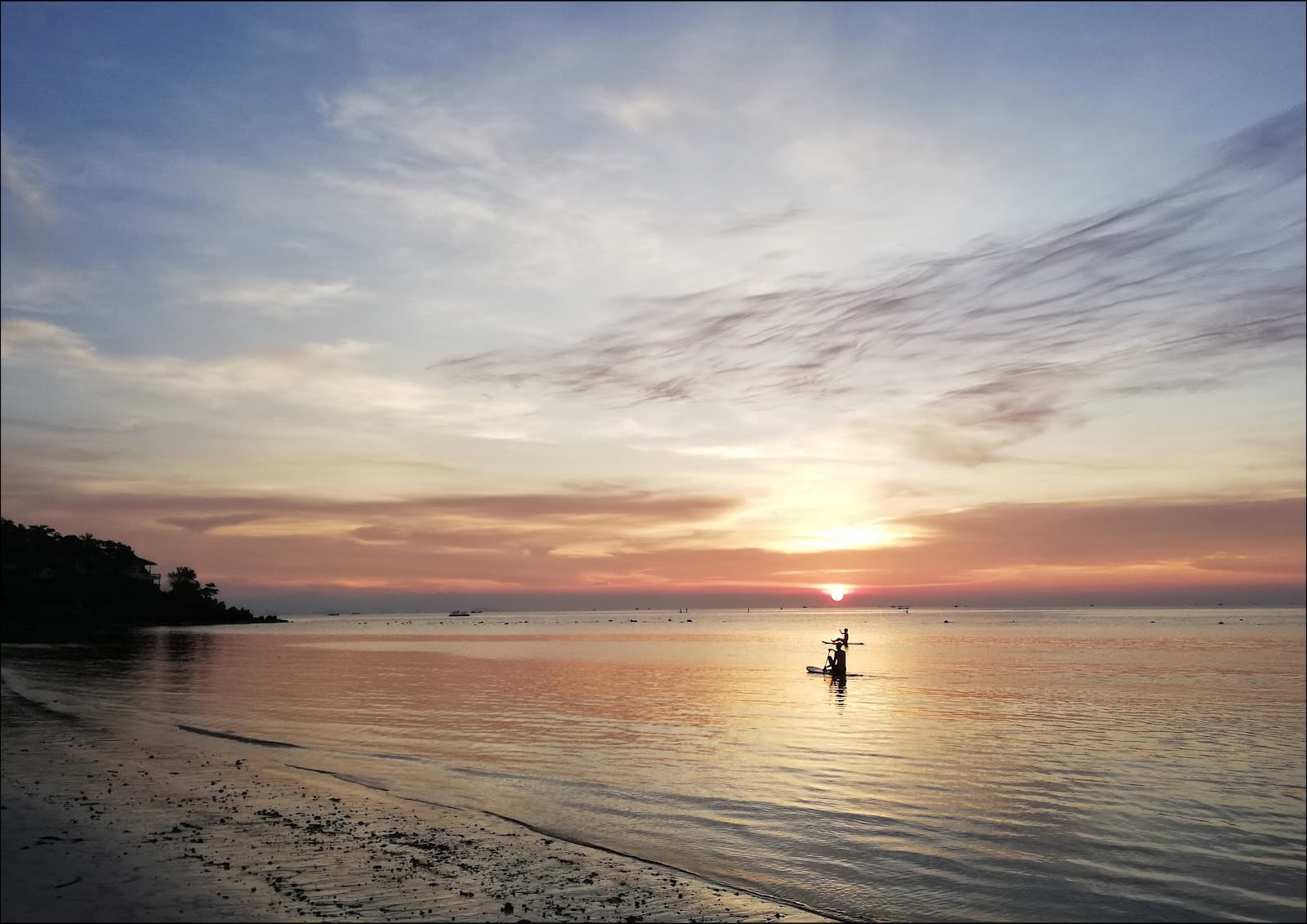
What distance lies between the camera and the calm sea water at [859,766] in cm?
1888

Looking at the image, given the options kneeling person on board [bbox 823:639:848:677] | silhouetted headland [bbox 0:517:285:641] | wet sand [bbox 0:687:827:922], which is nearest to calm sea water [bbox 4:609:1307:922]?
kneeling person on board [bbox 823:639:848:677]

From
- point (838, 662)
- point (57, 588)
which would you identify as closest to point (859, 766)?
point (838, 662)

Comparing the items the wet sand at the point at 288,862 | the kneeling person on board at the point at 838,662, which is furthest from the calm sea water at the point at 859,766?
the wet sand at the point at 288,862

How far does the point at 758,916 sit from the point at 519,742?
75.0ft

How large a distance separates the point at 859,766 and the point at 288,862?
2247cm

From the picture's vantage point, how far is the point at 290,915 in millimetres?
13617

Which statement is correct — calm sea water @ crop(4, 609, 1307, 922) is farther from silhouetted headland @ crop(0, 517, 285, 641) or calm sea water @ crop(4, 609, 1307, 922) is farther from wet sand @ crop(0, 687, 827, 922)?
silhouetted headland @ crop(0, 517, 285, 641)

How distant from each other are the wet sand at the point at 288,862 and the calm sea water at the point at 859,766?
6.68 ft

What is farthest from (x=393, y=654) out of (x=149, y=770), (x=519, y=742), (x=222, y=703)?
(x=149, y=770)

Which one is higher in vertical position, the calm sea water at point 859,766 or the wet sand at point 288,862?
the wet sand at point 288,862

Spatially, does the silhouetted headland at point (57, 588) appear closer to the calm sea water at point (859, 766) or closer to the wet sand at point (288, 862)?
the calm sea water at point (859, 766)

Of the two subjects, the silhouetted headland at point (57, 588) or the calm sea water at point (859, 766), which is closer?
the calm sea water at point (859, 766)

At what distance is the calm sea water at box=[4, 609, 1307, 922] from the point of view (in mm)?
18875

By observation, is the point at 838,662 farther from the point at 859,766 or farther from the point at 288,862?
the point at 288,862
